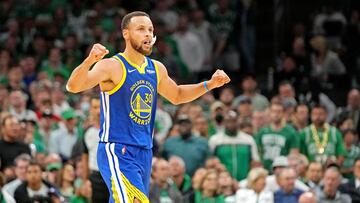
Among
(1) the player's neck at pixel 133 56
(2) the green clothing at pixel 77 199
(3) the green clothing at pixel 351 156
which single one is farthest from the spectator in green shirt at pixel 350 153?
(1) the player's neck at pixel 133 56

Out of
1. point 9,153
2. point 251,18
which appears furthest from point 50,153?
point 251,18

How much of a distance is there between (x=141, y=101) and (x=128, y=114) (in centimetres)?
16

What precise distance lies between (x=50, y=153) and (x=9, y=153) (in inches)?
58.0

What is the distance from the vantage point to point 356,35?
20.5 m

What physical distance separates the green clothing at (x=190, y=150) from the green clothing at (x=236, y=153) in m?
0.18

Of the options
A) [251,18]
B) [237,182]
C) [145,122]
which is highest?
[251,18]

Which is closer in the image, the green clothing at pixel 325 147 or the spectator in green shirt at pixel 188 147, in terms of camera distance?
the spectator in green shirt at pixel 188 147

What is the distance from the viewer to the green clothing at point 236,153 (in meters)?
15.9

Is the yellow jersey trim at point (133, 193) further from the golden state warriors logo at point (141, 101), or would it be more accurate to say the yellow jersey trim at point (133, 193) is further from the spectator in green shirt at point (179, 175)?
the spectator in green shirt at point (179, 175)

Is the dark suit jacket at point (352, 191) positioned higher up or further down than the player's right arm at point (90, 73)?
further down

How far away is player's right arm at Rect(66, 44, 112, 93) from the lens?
28.9 ft

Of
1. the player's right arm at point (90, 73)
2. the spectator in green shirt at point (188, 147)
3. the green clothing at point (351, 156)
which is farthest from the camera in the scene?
the green clothing at point (351, 156)

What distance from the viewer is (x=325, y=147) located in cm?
1627

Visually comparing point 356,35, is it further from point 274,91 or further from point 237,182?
point 237,182
